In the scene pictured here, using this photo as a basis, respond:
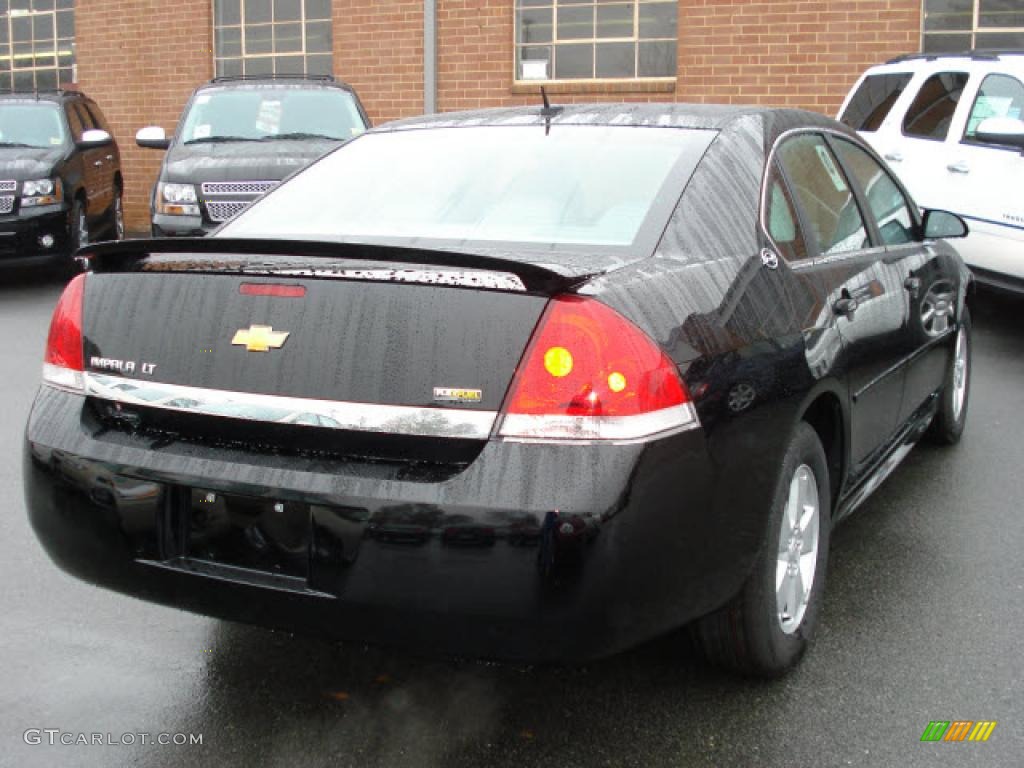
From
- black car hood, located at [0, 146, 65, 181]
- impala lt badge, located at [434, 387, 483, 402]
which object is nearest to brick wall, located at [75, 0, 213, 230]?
black car hood, located at [0, 146, 65, 181]

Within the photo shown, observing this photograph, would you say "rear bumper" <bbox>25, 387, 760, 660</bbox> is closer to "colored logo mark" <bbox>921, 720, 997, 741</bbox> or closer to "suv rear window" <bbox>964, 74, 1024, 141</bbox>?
"colored logo mark" <bbox>921, 720, 997, 741</bbox>

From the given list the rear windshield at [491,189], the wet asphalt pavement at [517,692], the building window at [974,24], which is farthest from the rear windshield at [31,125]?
the rear windshield at [491,189]

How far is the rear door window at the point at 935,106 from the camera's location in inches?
361

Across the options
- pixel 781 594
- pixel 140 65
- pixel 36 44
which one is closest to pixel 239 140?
pixel 140 65

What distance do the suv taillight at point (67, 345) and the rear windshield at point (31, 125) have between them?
378 inches

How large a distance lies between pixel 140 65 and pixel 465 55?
207 inches

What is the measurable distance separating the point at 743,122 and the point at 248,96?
828 centimetres

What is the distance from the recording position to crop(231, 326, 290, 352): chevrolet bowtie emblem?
2.78 metres

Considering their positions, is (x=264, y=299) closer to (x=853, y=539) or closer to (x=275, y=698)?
(x=275, y=698)

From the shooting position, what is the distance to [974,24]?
41.0ft

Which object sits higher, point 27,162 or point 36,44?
point 36,44

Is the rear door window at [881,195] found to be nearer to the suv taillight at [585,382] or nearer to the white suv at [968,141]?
the suv taillight at [585,382]

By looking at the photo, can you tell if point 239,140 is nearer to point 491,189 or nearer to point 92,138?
point 92,138

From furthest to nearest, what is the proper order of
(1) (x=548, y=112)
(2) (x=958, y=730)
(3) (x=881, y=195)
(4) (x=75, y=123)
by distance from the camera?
1. (4) (x=75, y=123)
2. (3) (x=881, y=195)
3. (1) (x=548, y=112)
4. (2) (x=958, y=730)
